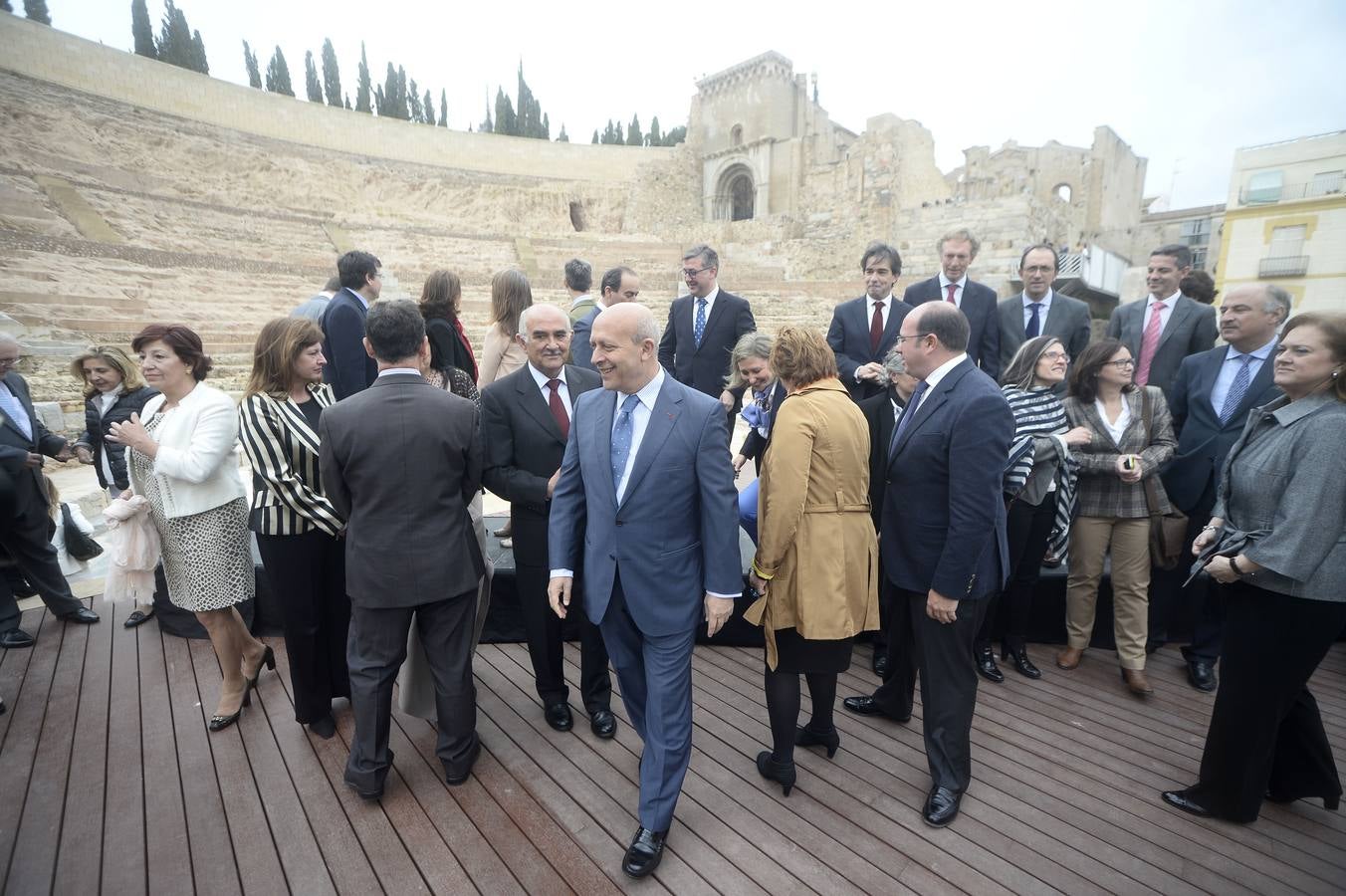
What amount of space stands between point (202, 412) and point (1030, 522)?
430 centimetres

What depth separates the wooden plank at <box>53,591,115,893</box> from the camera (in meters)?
2.16

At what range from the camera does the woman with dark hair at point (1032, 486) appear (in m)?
3.21

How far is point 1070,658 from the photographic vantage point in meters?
3.56

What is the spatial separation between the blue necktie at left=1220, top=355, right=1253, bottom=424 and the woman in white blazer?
5191 mm

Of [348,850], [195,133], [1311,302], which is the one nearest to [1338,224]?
[1311,302]

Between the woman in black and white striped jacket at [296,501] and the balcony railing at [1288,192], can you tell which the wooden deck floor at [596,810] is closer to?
the woman in black and white striped jacket at [296,501]

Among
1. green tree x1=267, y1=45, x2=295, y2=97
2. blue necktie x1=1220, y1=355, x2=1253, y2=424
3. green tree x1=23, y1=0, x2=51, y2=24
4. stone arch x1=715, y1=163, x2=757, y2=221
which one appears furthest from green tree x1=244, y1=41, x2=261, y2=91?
blue necktie x1=1220, y1=355, x2=1253, y2=424

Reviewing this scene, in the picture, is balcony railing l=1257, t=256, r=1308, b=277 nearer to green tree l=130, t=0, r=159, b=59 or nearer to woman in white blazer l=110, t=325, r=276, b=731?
woman in white blazer l=110, t=325, r=276, b=731

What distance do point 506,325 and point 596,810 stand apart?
2.55 meters

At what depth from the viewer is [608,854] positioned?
7.34 ft

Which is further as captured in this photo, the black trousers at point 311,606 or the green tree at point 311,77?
the green tree at point 311,77

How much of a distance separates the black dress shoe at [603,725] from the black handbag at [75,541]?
4.96 meters

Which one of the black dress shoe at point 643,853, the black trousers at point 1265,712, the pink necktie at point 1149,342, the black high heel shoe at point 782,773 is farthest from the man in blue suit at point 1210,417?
the black dress shoe at point 643,853

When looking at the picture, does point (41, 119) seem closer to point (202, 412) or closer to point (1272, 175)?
point (202, 412)
